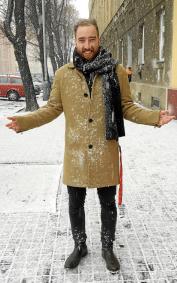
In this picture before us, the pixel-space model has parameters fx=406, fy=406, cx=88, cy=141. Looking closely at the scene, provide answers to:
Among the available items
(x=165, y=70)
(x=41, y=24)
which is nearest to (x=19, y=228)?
(x=165, y=70)

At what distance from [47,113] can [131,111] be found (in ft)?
2.19

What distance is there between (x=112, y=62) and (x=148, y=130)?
24.3 feet

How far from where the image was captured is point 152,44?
14.7 meters

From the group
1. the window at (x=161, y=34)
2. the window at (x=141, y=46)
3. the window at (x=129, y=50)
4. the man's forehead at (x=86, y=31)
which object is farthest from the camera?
the window at (x=129, y=50)

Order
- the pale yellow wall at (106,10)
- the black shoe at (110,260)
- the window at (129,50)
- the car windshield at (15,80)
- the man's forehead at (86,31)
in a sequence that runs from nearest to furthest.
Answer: the man's forehead at (86,31)
the black shoe at (110,260)
the window at (129,50)
the car windshield at (15,80)
the pale yellow wall at (106,10)

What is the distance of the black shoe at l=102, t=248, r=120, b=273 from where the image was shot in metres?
3.25

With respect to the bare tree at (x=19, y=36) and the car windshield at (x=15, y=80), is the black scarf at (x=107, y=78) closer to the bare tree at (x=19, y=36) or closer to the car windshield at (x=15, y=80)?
the bare tree at (x=19, y=36)

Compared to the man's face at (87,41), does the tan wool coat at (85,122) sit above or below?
below

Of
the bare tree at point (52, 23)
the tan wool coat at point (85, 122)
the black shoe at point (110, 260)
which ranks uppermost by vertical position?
the bare tree at point (52, 23)

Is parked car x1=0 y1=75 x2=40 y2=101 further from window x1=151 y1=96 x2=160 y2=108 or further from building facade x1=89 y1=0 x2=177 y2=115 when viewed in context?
window x1=151 y1=96 x2=160 y2=108

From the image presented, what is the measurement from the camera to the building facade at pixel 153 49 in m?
11.9

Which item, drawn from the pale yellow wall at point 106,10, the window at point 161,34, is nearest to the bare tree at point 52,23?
the pale yellow wall at point 106,10

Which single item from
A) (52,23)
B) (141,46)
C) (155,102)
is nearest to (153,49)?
(155,102)

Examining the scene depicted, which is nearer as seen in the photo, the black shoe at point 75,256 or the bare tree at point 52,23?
the black shoe at point 75,256
